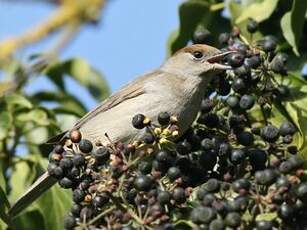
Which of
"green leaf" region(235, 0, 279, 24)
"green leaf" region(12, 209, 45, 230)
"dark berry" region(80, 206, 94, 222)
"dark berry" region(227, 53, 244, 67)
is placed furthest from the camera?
"green leaf" region(235, 0, 279, 24)

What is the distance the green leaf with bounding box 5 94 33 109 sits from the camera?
6766 millimetres

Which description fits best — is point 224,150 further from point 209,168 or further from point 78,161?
point 78,161

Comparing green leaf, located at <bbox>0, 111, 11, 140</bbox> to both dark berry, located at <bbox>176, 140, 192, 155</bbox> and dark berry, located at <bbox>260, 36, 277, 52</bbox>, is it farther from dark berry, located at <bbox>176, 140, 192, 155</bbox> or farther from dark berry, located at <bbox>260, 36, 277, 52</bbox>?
dark berry, located at <bbox>260, 36, 277, 52</bbox>

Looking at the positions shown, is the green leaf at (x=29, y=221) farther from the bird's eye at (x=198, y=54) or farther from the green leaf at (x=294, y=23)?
the green leaf at (x=294, y=23)

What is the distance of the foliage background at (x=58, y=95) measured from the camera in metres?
6.34

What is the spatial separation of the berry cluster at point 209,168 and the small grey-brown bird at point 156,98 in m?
0.65

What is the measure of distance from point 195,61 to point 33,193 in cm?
160

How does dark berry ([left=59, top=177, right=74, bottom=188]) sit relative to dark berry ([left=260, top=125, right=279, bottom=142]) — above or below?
above

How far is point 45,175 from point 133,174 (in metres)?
1.83

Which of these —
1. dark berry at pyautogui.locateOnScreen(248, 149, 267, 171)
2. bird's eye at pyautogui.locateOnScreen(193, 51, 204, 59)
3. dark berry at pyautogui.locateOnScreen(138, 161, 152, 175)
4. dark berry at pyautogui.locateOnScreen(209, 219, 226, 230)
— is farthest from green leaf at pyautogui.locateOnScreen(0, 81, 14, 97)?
dark berry at pyautogui.locateOnScreen(209, 219, 226, 230)

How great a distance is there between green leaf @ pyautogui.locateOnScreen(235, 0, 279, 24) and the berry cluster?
1.72 feet

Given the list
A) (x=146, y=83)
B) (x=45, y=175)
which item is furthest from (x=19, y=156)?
(x=146, y=83)

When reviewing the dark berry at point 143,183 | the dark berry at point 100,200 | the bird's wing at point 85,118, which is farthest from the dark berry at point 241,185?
the bird's wing at point 85,118

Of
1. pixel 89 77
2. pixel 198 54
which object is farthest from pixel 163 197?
pixel 89 77
